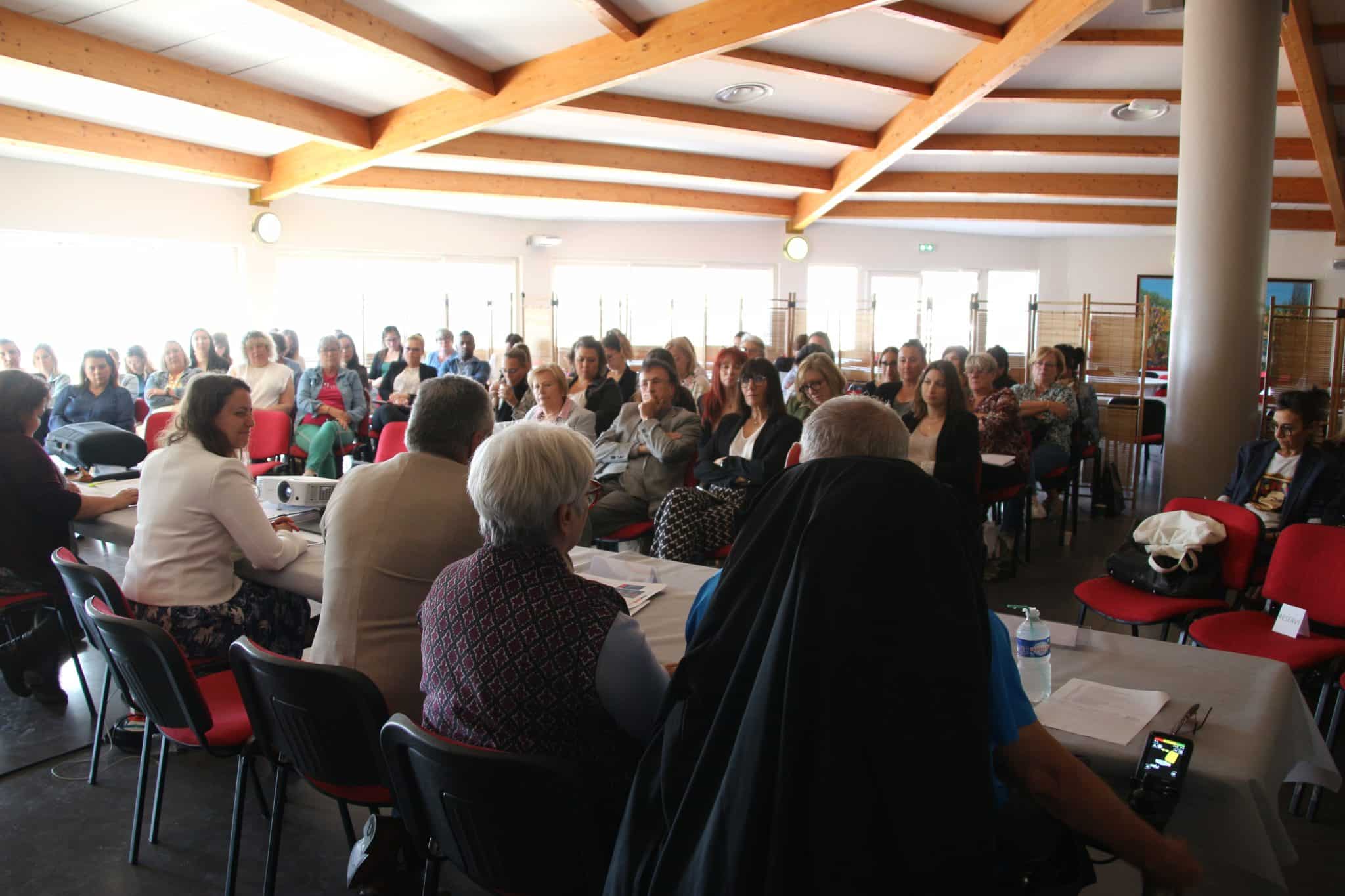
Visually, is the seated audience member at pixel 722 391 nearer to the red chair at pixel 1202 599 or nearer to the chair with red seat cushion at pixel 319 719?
the red chair at pixel 1202 599

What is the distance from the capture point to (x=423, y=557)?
208 cm

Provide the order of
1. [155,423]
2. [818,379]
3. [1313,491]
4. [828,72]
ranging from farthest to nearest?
[828,72]
[155,423]
[818,379]
[1313,491]

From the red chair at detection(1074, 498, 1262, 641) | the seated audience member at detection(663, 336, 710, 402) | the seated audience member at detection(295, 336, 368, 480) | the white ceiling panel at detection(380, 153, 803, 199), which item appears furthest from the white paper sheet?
the white ceiling panel at detection(380, 153, 803, 199)

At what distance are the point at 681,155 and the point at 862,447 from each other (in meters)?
8.39

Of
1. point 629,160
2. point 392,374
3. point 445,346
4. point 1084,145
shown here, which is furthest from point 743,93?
point 445,346

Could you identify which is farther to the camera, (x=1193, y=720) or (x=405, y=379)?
(x=405, y=379)

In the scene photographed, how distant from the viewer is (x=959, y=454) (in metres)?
4.43

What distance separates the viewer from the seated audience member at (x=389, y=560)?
2.06 m

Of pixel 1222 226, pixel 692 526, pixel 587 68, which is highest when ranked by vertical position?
pixel 587 68

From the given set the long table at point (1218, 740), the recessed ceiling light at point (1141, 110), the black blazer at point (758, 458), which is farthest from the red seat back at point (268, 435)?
the recessed ceiling light at point (1141, 110)

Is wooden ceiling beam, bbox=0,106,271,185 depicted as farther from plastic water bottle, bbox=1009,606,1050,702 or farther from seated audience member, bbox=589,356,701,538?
plastic water bottle, bbox=1009,606,1050,702

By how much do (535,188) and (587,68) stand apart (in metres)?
4.32

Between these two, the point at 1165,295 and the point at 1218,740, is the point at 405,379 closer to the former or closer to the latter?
the point at 1218,740

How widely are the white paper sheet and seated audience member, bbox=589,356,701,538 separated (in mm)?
2869
